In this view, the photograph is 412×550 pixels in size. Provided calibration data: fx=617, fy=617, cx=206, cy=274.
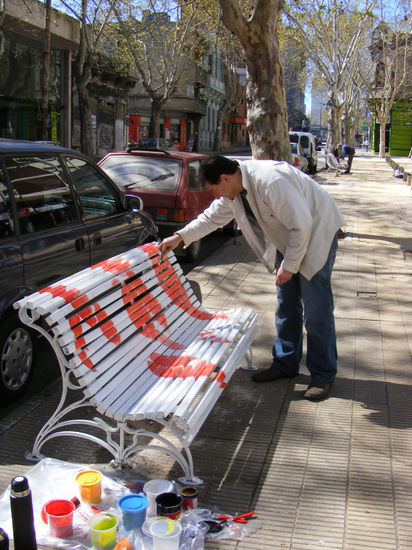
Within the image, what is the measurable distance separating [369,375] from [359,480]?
155 centimetres

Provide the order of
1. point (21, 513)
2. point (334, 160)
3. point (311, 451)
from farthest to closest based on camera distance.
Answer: point (334, 160) → point (311, 451) → point (21, 513)

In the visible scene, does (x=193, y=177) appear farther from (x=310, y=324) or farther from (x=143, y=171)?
(x=310, y=324)

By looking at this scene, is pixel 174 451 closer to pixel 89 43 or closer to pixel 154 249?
pixel 154 249

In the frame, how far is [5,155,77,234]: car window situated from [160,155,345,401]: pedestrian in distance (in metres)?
1.02

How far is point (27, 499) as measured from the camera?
7.86ft

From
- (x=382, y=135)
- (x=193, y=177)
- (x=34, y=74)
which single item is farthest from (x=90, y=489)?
(x=382, y=135)

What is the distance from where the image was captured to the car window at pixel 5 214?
429 centimetres

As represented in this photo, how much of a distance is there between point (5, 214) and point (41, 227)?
432 millimetres

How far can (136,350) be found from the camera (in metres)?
3.72

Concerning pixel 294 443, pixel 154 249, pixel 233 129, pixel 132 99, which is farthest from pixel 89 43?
pixel 233 129

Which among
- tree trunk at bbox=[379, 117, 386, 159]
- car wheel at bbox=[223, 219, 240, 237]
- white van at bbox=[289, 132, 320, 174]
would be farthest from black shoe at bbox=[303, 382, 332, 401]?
tree trunk at bbox=[379, 117, 386, 159]

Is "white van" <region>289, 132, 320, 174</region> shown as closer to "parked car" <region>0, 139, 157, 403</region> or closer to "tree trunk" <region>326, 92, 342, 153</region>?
"tree trunk" <region>326, 92, 342, 153</region>

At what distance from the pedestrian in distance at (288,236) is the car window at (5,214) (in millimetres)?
1075

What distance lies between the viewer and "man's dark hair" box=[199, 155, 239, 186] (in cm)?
381
